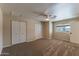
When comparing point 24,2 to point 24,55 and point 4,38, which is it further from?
point 24,55

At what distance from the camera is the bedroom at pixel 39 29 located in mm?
Result: 1283

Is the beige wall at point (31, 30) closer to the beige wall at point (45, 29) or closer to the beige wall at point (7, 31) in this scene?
the beige wall at point (45, 29)

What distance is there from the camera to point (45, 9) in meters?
1.32

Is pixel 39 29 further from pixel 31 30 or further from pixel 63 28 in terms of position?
pixel 63 28

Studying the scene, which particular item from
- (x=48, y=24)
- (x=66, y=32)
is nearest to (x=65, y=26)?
(x=66, y=32)

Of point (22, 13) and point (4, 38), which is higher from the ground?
point (22, 13)

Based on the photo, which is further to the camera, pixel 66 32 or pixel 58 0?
pixel 66 32

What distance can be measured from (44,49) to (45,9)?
525mm

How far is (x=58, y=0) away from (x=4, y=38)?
0.84 metres

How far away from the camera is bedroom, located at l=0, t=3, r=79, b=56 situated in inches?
50.5

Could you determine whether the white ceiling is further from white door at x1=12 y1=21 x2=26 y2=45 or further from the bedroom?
white door at x1=12 y1=21 x2=26 y2=45

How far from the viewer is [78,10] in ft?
4.22

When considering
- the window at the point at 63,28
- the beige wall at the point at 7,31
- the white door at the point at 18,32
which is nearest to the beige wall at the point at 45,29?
the window at the point at 63,28

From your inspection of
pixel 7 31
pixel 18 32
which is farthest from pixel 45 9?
pixel 7 31
